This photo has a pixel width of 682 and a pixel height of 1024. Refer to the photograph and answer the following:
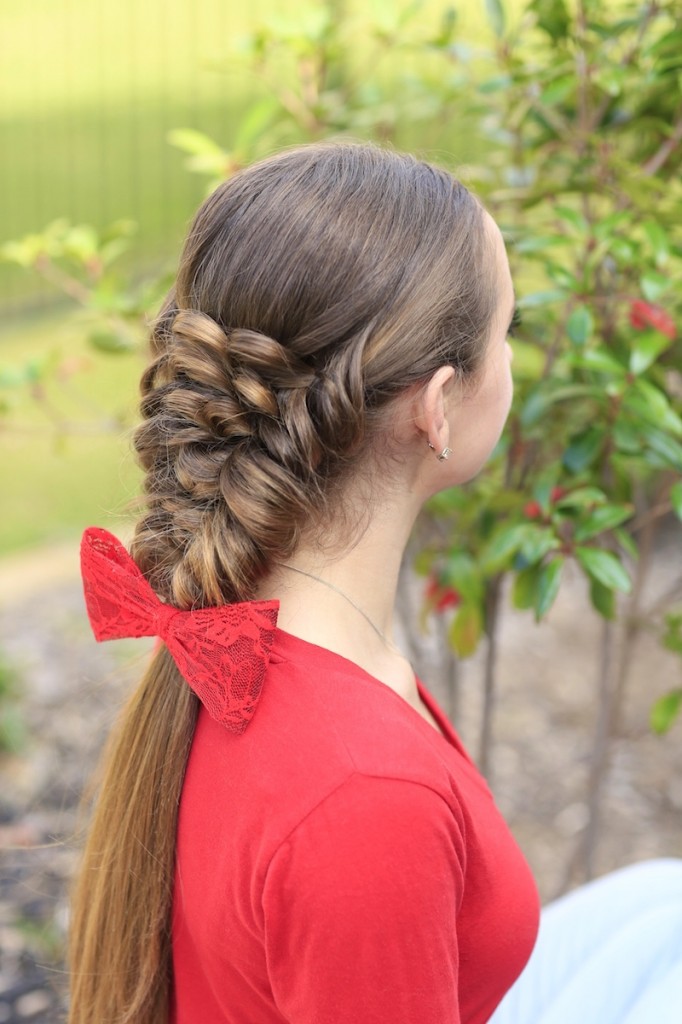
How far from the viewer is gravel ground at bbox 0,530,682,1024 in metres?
2.19

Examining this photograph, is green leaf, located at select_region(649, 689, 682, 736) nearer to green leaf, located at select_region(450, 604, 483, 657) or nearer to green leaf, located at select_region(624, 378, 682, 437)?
green leaf, located at select_region(450, 604, 483, 657)

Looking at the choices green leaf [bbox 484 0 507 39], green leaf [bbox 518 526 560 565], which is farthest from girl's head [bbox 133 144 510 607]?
green leaf [bbox 484 0 507 39]

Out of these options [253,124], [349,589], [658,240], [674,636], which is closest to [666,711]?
[674,636]

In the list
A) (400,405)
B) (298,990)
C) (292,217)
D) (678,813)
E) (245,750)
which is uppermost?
(292,217)

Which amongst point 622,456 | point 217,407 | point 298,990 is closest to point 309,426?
point 217,407

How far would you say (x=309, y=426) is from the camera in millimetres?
967

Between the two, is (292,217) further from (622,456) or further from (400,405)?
(622,456)

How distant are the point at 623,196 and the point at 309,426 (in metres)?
0.88

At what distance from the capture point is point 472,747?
2.83m

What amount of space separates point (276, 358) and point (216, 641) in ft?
0.87

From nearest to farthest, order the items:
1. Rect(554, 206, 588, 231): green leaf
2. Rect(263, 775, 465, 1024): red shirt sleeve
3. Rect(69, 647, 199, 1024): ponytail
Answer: Rect(263, 775, 465, 1024): red shirt sleeve
Rect(69, 647, 199, 1024): ponytail
Rect(554, 206, 588, 231): green leaf

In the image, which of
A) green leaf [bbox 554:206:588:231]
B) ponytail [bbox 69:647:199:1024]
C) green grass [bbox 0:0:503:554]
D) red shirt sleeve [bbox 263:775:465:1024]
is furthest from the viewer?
green grass [bbox 0:0:503:554]

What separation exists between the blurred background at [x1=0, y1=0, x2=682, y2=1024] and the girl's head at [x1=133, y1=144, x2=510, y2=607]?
6.7 inches

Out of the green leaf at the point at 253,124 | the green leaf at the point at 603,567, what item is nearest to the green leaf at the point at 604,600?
the green leaf at the point at 603,567
